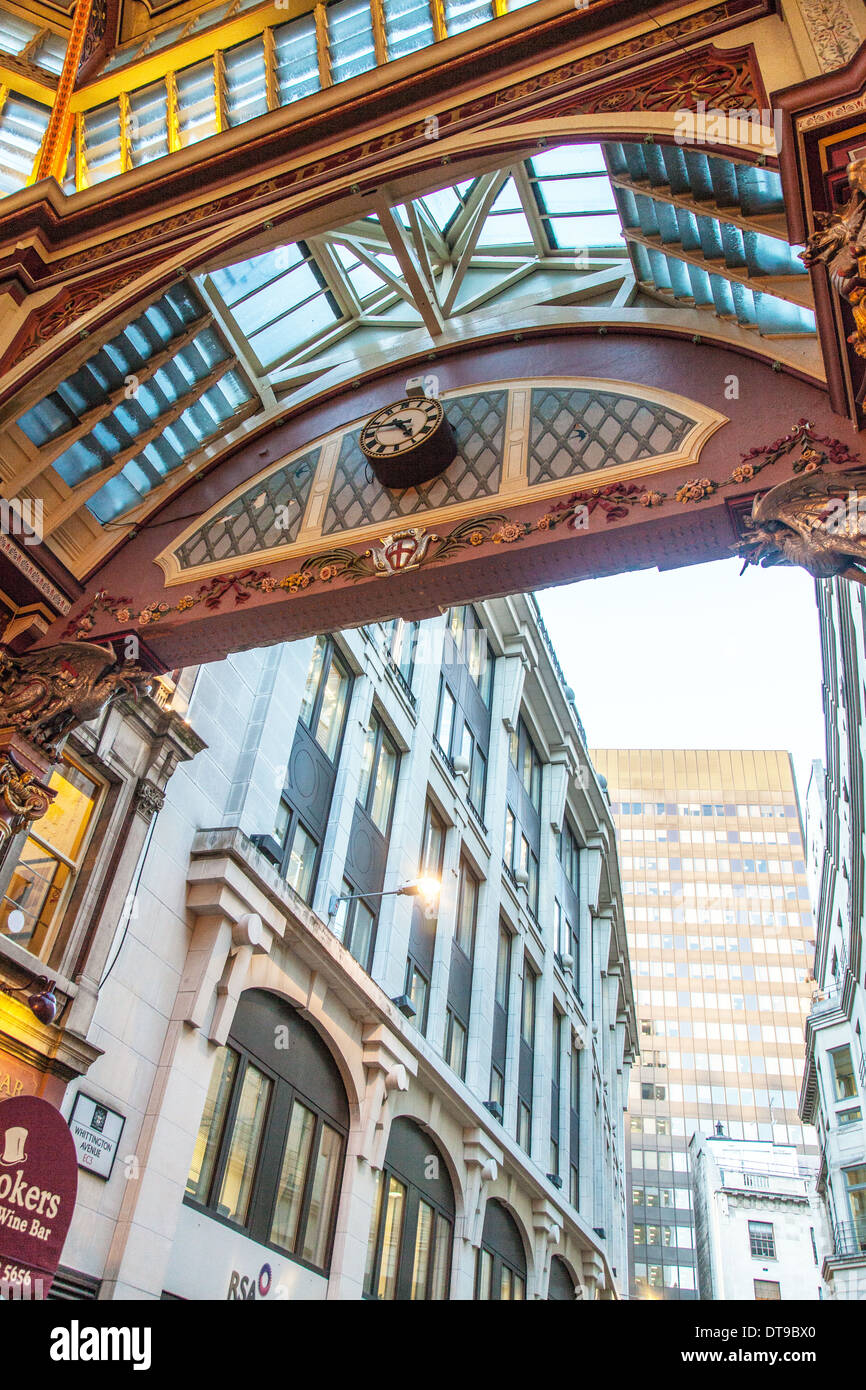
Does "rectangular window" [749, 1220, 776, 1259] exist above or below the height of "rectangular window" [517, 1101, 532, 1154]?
above

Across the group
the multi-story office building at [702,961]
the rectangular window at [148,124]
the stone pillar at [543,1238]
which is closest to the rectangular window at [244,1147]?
the rectangular window at [148,124]

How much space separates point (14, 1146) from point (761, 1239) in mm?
71359

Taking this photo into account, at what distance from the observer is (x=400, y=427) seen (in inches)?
418

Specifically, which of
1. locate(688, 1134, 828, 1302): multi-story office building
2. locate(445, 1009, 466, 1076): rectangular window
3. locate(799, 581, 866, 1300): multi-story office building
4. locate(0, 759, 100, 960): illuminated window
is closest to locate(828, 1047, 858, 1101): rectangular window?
locate(799, 581, 866, 1300): multi-story office building

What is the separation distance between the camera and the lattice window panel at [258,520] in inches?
429

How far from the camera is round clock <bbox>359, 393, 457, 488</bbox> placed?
10.2m

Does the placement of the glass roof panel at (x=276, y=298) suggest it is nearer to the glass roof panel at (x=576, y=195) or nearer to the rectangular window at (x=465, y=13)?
the glass roof panel at (x=576, y=195)

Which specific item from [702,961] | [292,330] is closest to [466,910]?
[292,330]

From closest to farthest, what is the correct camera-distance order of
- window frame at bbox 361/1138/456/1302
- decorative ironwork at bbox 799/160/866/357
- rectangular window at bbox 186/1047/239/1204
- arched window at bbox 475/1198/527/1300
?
decorative ironwork at bbox 799/160/866/357, rectangular window at bbox 186/1047/239/1204, window frame at bbox 361/1138/456/1302, arched window at bbox 475/1198/527/1300

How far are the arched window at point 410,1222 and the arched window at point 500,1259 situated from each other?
1849 millimetres

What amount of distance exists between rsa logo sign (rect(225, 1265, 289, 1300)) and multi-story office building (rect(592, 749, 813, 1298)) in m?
82.4

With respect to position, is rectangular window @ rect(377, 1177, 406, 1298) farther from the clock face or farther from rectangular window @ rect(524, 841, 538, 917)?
the clock face

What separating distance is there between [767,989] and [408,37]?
10420 centimetres
